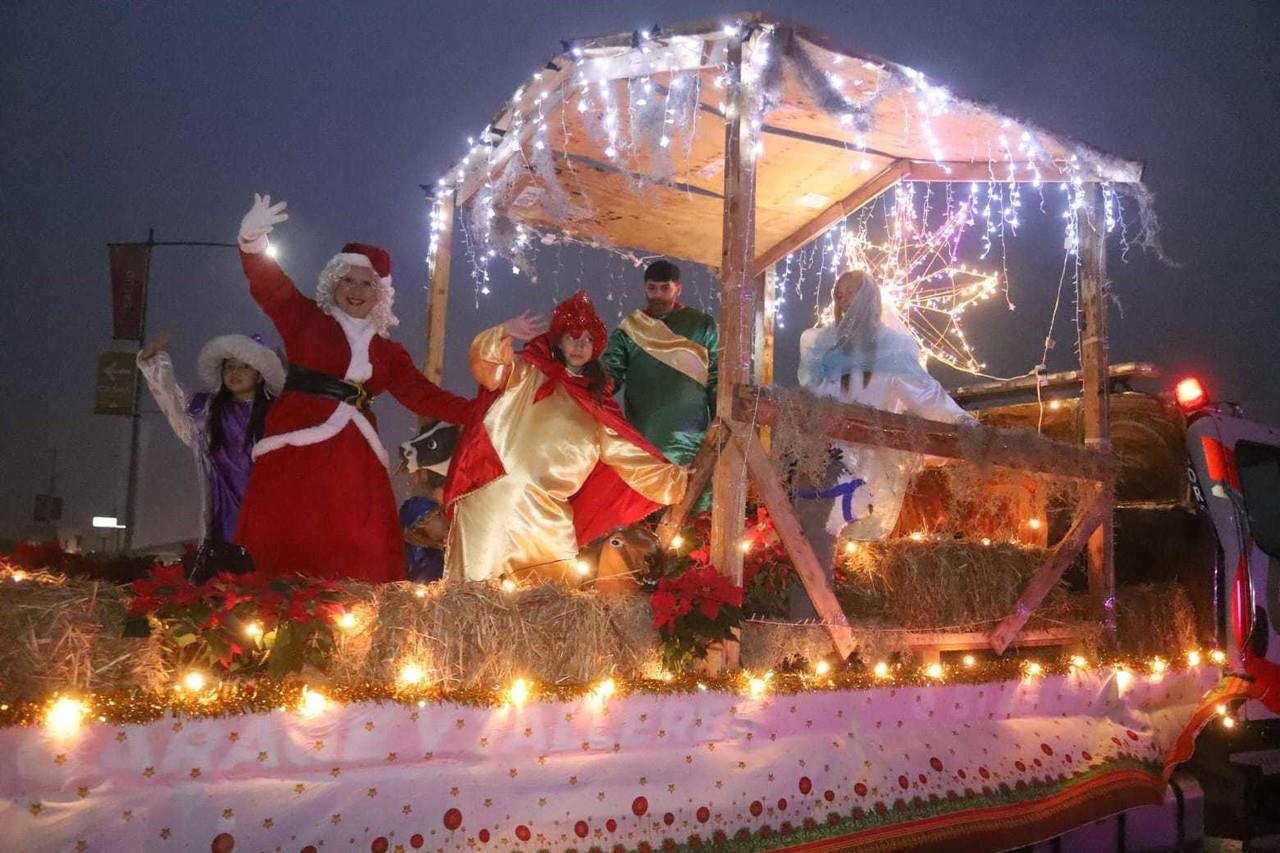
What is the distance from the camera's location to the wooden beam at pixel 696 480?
443cm

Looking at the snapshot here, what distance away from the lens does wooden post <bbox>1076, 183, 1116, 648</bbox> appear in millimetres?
6066

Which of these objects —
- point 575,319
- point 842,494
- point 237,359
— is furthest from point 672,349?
point 237,359

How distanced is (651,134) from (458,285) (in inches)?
112

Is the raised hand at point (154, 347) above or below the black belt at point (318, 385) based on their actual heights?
above

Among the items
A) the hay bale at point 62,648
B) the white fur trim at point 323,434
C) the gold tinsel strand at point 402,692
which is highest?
the white fur trim at point 323,434

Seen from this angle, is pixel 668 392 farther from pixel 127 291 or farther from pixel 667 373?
pixel 127 291

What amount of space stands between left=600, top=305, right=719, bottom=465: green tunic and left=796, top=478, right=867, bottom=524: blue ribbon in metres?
1.08

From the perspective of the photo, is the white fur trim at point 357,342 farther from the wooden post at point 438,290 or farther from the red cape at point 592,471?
the wooden post at point 438,290

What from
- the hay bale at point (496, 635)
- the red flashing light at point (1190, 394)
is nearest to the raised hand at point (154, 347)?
the hay bale at point (496, 635)

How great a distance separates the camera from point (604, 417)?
4.95 meters

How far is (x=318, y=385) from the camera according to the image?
459 cm

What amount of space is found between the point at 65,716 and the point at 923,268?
7408mm

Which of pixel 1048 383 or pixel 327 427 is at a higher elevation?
pixel 1048 383

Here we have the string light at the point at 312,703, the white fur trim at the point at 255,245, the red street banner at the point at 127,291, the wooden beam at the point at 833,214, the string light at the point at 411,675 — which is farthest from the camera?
the red street banner at the point at 127,291
